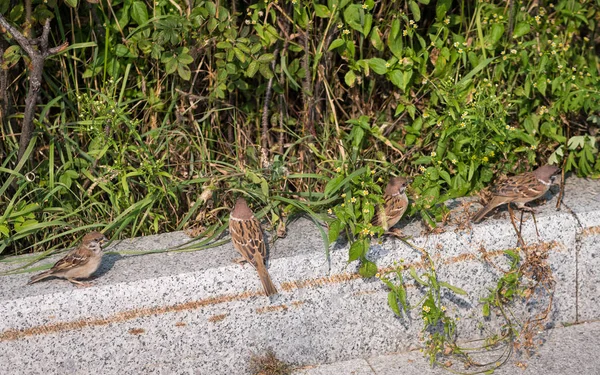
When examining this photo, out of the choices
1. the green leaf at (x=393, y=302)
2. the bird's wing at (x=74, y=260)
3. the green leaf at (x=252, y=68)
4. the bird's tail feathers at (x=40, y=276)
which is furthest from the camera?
the green leaf at (x=252, y=68)

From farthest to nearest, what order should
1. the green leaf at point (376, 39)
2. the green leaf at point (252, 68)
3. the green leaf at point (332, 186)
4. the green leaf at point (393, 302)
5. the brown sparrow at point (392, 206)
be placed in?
the green leaf at point (376, 39)
the green leaf at point (252, 68)
the green leaf at point (332, 186)
the brown sparrow at point (392, 206)
the green leaf at point (393, 302)

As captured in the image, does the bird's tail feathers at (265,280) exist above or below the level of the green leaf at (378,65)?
below

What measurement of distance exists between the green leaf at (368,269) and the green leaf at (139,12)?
7.46 feet

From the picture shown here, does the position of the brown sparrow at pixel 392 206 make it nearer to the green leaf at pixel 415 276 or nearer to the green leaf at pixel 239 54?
the green leaf at pixel 415 276

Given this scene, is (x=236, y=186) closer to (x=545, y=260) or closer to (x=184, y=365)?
(x=184, y=365)

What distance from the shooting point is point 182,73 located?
16.1 ft

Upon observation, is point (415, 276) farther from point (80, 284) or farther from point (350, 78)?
point (80, 284)

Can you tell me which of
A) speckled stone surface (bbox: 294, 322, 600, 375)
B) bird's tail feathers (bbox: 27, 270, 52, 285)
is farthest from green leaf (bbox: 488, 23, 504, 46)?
bird's tail feathers (bbox: 27, 270, 52, 285)

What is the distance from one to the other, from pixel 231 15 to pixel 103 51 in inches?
38.2

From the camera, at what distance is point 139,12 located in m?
5.04

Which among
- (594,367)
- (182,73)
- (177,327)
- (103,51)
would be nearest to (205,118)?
(182,73)

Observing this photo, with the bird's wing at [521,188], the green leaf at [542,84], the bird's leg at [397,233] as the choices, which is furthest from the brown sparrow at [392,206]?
the green leaf at [542,84]

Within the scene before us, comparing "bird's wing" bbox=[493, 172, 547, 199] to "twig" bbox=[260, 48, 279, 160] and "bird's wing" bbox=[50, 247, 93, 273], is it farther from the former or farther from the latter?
"bird's wing" bbox=[50, 247, 93, 273]

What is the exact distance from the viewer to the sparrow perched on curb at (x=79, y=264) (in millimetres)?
4324
